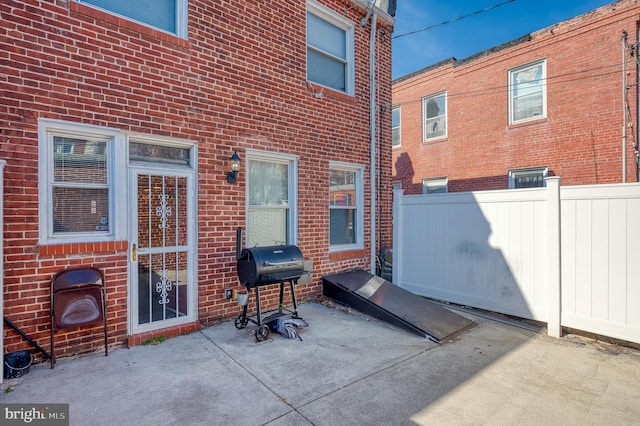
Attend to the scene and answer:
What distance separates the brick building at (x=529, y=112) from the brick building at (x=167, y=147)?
5.45 meters

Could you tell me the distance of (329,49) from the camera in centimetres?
Answer: 613

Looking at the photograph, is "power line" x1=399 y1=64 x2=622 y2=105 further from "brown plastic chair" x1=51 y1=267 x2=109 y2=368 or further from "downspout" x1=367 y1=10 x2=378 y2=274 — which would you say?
"brown plastic chair" x1=51 y1=267 x2=109 y2=368

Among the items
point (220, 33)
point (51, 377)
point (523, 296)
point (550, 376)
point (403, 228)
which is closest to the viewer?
point (51, 377)

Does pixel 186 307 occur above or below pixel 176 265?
below

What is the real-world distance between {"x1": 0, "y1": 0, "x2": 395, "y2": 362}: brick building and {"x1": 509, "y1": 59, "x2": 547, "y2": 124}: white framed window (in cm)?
555

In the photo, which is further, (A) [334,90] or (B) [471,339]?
(A) [334,90]

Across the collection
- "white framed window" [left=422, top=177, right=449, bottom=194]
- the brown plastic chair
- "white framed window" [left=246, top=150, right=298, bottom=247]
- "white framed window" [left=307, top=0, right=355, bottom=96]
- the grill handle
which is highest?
"white framed window" [left=307, top=0, right=355, bottom=96]


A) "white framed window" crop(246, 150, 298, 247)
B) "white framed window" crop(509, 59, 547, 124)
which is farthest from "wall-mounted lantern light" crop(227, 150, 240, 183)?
"white framed window" crop(509, 59, 547, 124)

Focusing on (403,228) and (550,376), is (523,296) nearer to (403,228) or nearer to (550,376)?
(550,376)

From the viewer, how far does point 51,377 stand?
10.1 feet

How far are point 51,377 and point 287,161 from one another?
3.82 meters

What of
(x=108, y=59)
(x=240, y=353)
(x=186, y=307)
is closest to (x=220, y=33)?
(x=108, y=59)

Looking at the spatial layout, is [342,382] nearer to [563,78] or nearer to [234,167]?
[234,167]

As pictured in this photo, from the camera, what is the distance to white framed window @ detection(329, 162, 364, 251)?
614 centimetres
